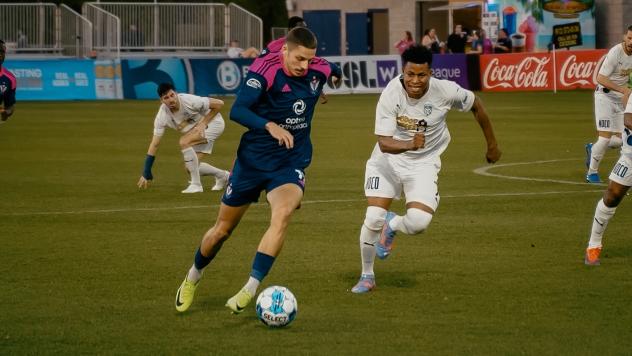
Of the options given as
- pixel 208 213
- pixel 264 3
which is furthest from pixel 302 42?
pixel 264 3

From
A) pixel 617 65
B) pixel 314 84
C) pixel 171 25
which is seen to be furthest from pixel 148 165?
pixel 171 25

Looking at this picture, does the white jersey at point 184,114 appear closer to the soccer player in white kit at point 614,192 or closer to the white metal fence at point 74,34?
the soccer player in white kit at point 614,192

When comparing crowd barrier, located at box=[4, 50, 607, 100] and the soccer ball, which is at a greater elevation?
crowd barrier, located at box=[4, 50, 607, 100]

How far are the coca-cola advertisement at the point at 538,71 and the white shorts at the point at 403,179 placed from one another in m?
33.2

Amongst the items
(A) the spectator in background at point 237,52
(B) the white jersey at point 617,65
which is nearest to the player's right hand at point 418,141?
(B) the white jersey at point 617,65

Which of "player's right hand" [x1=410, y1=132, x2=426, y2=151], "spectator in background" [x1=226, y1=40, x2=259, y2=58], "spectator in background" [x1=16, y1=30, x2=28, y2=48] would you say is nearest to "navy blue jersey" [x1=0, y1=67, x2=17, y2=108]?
"player's right hand" [x1=410, y1=132, x2=426, y2=151]

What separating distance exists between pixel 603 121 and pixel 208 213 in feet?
20.6

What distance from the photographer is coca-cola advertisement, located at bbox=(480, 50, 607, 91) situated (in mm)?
43344

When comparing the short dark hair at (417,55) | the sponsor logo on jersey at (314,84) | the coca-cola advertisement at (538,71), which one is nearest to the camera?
the sponsor logo on jersey at (314,84)

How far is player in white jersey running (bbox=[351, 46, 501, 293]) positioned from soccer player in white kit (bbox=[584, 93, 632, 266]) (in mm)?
1264

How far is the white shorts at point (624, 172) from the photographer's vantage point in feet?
37.1

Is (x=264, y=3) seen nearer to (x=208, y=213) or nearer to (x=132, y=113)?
(x=132, y=113)

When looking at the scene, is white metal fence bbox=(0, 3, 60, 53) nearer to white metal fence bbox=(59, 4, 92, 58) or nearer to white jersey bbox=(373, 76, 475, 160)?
white metal fence bbox=(59, 4, 92, 58)

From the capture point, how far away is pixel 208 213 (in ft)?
51.9
